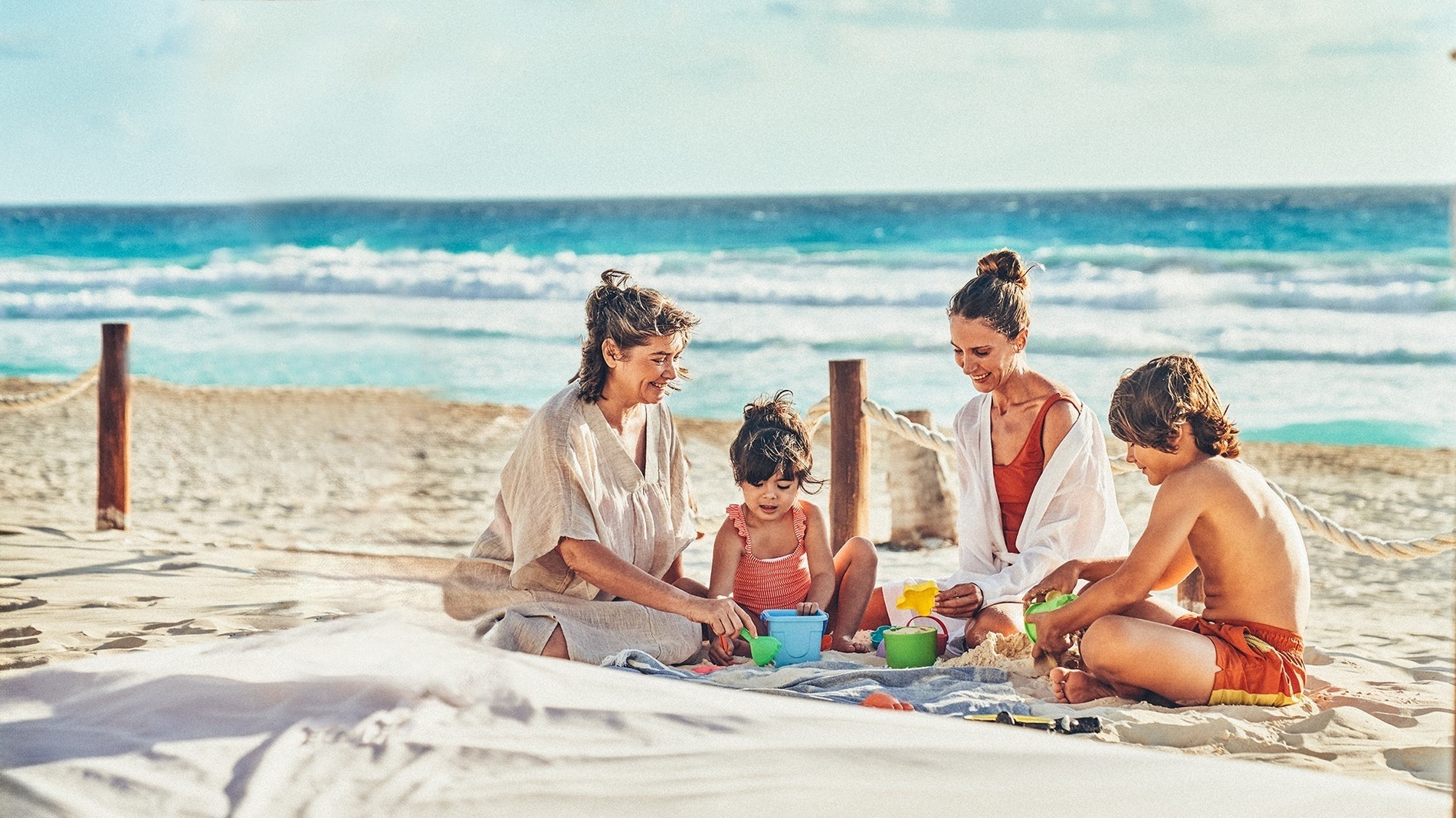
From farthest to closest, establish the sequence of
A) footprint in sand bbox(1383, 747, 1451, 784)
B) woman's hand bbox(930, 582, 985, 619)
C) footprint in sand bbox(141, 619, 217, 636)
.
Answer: footprint in sand bbox(141, 619, 217, 636) < woman's hand bbox(930, 582, 985, 619) < footprint in sand bbox(1383, 747, 1451, 784)

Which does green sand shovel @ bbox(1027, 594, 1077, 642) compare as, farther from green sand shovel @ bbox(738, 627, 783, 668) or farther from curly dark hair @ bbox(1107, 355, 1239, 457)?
green sand shovel @ bbox(738, 627, 783, 668)

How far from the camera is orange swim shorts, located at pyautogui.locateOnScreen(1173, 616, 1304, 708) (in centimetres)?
323

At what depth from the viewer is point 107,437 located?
6.59m

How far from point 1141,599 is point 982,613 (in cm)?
54

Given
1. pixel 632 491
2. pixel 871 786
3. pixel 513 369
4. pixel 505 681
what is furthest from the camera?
pixel 513 369

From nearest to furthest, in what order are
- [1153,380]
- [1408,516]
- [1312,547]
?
[1153,380] → [1312,547] → [1408,516]

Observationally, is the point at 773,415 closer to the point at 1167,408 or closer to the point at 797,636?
the point at 797,636

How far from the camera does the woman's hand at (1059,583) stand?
3518mm

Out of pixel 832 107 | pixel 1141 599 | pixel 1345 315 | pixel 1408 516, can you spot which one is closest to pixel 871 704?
pixel 1141 599

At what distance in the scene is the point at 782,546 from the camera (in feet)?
13.4

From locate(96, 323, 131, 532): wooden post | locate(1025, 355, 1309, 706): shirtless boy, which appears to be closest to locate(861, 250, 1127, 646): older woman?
locate(1025, 355, 1309, 706): shirtless boy

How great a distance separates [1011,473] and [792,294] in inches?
586

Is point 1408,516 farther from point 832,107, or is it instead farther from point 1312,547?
point 832,107

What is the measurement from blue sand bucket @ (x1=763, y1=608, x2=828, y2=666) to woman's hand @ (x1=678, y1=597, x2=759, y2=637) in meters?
0.13
